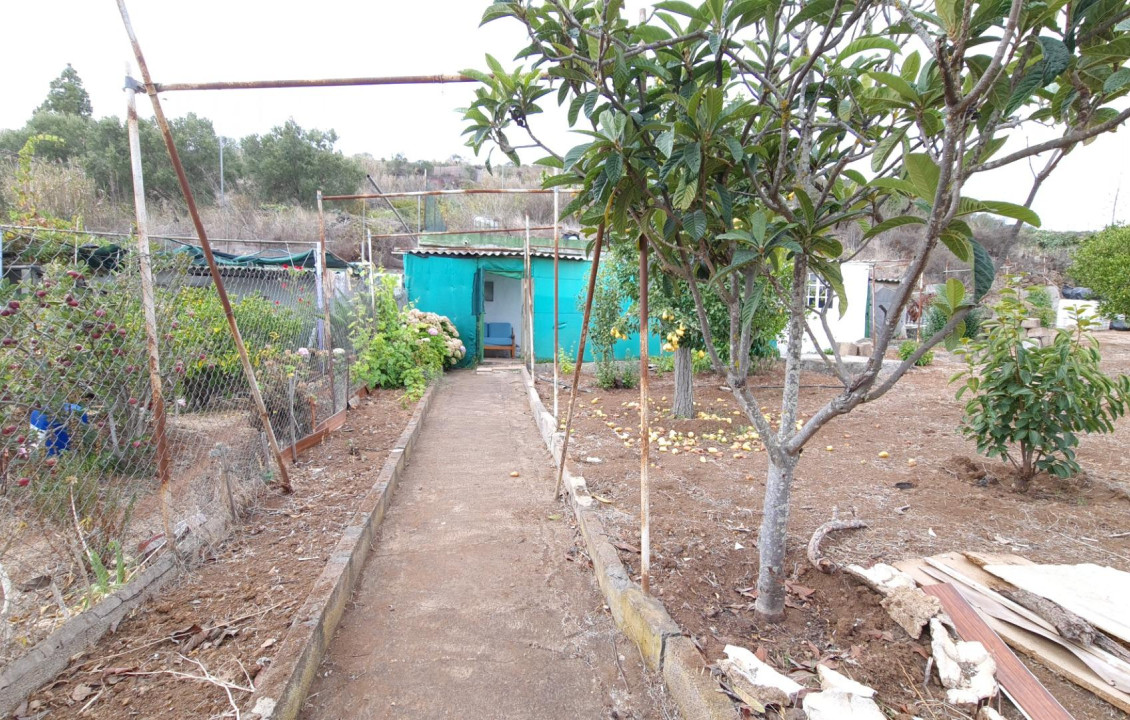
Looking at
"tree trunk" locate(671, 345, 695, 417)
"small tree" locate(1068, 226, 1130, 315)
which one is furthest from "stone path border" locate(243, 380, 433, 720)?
"small tree" locate(1068, 226, 1130, 315)

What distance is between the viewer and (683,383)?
22.3ft

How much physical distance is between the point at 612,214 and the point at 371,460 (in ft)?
12.9

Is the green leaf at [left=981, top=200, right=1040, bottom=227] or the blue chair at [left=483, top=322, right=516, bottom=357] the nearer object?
the green leaf at [left=981, top=200, right=1040, bottom=227]

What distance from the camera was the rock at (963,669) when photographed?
2.01 meters

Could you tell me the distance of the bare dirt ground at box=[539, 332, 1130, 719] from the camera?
2379 millimetres

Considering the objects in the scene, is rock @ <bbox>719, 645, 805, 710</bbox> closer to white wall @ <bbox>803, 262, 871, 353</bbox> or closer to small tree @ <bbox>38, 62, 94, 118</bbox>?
white wall @ <bbox>803, 262, 871, 353</bbox>

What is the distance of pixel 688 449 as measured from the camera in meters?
5.69

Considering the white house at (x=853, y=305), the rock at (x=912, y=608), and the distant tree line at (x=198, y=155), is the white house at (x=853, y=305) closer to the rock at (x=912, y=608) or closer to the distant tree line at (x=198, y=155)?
the rock at (x=912, y=608)

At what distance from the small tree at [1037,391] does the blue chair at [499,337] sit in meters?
10.5

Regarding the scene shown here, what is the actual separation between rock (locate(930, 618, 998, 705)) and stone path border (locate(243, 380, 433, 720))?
2.52 m

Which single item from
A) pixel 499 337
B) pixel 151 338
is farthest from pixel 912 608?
pixel 499 337

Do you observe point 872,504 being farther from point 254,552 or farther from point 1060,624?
point 254,552

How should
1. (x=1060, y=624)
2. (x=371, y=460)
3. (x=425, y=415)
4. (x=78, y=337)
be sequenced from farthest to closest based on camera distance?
1. (x=425, y=415)
2. (x=371, y=460)
3. (x=78, y=337)
4. (x=1060, y=624)

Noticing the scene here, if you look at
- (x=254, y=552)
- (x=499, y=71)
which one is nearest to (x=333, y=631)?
(x=254, y=552)
